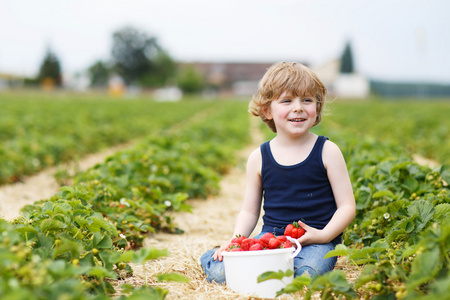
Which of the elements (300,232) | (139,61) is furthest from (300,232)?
(139,61)

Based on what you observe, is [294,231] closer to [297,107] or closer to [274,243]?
[274,243]

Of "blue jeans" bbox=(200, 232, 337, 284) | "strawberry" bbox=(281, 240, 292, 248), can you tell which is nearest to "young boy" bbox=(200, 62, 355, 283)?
"blue jeans" bbox=(200, 232, 337, 284)

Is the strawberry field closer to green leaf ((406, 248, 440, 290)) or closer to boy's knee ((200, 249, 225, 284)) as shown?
green leaf ((406, 248, 440, 290))

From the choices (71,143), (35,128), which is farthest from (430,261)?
(35,128)

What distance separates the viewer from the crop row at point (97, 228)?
1.65 m

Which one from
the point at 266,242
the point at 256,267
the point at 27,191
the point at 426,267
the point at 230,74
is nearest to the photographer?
the point at 426,267

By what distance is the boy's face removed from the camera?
2.57m

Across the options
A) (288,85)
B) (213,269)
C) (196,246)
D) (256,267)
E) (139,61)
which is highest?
(139,61)

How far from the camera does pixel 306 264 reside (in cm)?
241

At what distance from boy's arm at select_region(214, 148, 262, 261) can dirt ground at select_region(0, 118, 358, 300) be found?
36 cm

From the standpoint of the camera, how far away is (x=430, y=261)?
171cm

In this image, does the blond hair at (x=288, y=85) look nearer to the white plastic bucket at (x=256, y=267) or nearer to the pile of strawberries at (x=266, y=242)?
the pile of strawberries at (x=266, y=242)

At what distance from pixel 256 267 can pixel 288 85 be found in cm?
98

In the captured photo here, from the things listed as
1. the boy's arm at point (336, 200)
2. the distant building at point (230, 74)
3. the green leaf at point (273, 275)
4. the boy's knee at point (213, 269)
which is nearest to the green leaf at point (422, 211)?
the boy's arm at point (336, 200)
